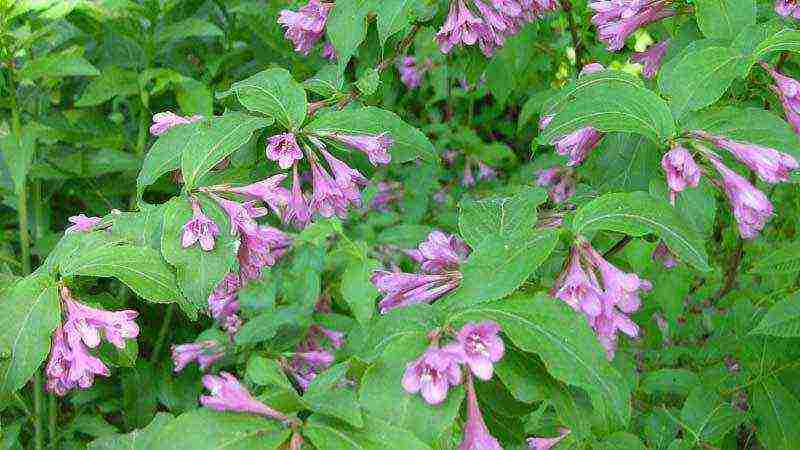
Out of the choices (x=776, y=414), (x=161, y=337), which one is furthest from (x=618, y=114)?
(x=161, y=337)

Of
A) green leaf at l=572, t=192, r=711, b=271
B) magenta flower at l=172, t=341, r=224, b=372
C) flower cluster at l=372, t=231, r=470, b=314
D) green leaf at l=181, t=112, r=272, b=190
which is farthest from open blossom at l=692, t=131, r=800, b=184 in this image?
magenta flower at l=172, t=341, r=224, b=372

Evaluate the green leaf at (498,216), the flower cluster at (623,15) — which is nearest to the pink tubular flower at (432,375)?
the green leaf at (498,216)

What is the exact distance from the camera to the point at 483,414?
1538 millimetres

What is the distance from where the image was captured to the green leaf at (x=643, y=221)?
4.82ft

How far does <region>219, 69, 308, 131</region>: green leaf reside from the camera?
191cm

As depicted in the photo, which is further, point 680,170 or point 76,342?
point 76,342

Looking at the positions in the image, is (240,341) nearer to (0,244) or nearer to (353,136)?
(353,136)

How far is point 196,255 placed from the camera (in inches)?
67.2

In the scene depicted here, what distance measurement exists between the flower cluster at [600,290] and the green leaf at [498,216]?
0.13 meters

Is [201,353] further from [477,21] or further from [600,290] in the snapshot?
[600,290]

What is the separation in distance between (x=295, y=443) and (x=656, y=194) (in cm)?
89

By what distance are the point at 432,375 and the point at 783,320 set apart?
1.16 m

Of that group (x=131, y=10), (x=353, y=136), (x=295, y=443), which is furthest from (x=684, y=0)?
(x=131, y=10)

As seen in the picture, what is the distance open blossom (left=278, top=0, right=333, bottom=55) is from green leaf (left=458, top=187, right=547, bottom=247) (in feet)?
2.82
